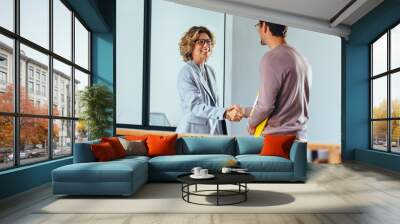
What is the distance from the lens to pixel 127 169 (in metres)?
4.79

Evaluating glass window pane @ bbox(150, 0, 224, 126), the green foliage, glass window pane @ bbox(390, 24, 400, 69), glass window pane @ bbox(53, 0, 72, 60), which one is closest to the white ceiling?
glass window pane @ bbox(150, 0, 224, 126)

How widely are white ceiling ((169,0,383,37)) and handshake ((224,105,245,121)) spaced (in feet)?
6.74

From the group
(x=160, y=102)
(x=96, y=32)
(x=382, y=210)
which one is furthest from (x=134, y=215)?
(x=96, y=32)

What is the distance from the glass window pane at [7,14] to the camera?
4703mm

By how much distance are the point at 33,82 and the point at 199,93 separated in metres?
3.94

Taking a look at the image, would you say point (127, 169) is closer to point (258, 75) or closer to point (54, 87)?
point (54, 87)

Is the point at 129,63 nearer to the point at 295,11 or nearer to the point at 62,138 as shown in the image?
the point at 62,138

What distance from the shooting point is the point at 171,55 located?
8.91m

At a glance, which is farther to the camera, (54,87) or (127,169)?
(54,87)

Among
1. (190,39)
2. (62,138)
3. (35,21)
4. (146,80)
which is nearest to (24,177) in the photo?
(62,138)

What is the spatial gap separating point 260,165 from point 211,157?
0.76m

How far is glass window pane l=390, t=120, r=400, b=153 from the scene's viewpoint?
797 cm

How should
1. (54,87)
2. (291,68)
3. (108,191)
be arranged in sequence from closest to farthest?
(108,191), (54,87), (291,68)

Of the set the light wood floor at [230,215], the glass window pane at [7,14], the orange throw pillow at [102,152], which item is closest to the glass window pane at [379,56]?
the light wood floor at [230,215]
